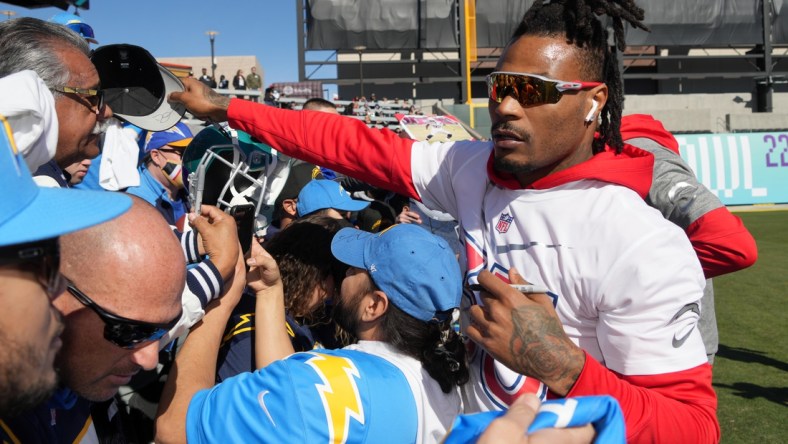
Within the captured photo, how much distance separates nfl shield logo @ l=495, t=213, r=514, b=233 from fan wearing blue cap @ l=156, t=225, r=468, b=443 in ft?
0.71

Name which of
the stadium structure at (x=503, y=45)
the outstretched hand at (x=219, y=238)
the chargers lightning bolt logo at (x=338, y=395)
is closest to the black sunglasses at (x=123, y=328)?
the chargers lightning bolt logo at (x=338, y=395)

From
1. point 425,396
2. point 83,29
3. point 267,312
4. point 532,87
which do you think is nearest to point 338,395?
point 425,396

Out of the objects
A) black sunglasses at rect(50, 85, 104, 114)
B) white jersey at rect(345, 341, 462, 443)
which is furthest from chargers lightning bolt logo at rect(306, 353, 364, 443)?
black sunglasses at rect(50, 85, 104, 114)

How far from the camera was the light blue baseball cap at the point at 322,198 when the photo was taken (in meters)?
4.21

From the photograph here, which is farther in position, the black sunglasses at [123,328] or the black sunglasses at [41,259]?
the black sunglasses at [123,328]

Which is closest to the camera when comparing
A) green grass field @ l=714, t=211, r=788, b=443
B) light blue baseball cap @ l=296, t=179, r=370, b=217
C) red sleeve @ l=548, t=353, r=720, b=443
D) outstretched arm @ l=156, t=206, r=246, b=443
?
red sleeve @ l=548, t=353, r=720, b=443

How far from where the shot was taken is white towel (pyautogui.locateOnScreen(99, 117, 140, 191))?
3400 millimetres

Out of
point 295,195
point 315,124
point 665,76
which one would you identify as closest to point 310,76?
point 665,76

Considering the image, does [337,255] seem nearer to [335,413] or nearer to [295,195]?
[335,413]

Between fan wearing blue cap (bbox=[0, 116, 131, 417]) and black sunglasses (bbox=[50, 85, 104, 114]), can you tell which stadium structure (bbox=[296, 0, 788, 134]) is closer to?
black sunglasses (bbox=[50, 85, 104, 114])

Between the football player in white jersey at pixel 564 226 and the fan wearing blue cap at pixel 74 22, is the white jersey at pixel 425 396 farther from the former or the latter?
the fan wearing blue cap at pixel 74 22

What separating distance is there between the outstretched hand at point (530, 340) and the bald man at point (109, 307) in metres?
0.77

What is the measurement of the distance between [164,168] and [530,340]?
3.01 meters

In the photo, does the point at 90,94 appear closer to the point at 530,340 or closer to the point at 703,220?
the point at 530,340
